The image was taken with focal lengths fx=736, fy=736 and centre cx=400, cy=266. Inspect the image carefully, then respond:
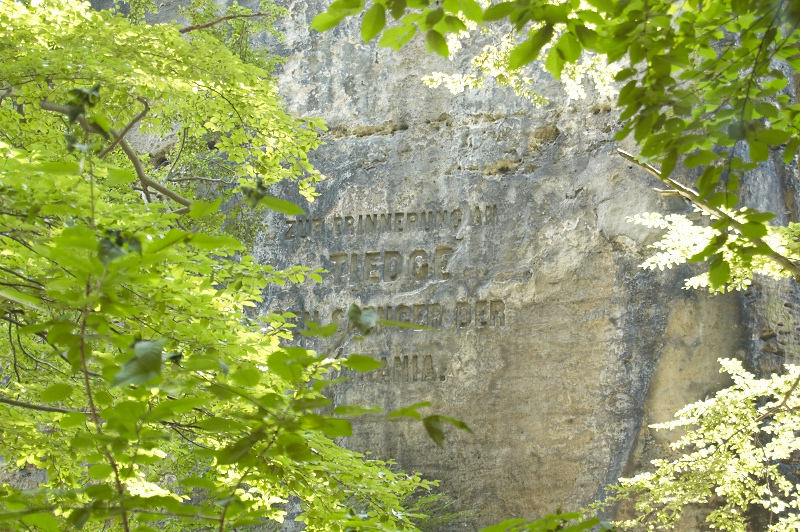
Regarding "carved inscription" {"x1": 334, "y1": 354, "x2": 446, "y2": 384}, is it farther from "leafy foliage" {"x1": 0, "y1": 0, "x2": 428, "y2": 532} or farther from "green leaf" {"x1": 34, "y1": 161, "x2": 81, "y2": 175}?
"green leaf" {"x1": 34, "y1": 161, "x2": 81, "y2": 175}

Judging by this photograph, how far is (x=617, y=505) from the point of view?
6766mm

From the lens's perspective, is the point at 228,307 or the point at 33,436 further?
the point at 228,307

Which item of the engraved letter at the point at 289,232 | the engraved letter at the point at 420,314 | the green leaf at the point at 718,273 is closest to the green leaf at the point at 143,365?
the green leaf at the point at 718,273

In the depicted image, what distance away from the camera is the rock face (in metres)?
7.28

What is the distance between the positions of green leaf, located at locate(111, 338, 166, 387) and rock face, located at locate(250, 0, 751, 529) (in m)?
5.69

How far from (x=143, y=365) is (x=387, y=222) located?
7.48 m

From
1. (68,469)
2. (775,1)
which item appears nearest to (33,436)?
(68,469)

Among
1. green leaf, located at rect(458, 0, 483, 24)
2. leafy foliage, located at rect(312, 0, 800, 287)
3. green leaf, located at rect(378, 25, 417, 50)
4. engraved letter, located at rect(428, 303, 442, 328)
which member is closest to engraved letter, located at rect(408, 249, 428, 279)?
engraved letter, located at rect(428, 303, 442, 328)

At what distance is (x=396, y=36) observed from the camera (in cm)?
205

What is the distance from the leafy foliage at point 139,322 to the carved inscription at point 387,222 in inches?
110

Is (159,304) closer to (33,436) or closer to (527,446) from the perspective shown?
(33,436)

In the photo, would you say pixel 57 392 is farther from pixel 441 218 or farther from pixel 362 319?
pixel 441 218

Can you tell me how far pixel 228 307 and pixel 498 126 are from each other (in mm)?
5707

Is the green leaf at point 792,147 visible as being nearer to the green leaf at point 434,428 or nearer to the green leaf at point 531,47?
the green leaf at point 531,47
